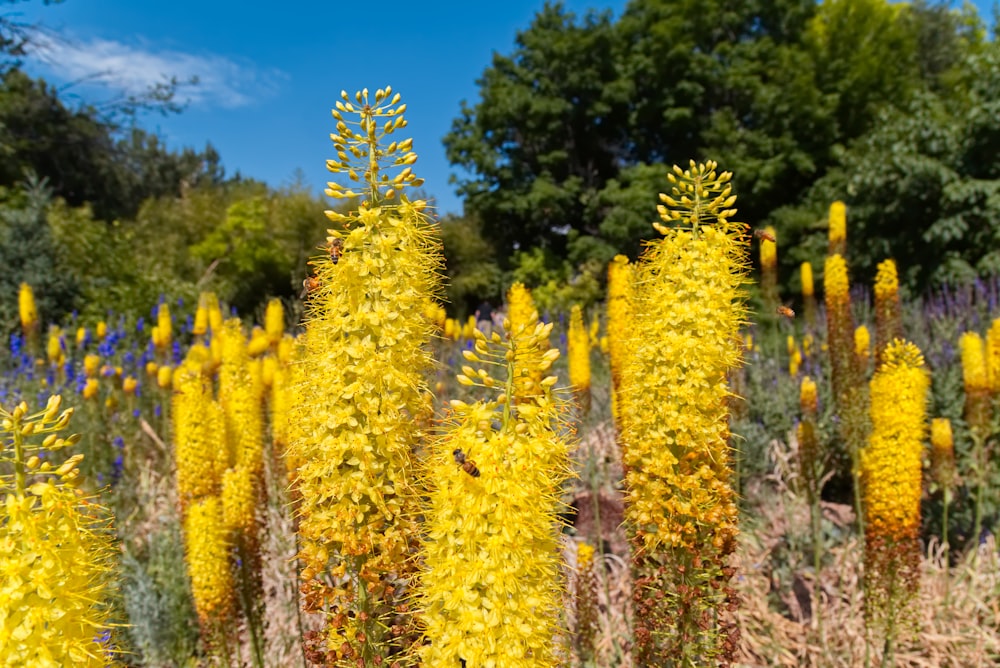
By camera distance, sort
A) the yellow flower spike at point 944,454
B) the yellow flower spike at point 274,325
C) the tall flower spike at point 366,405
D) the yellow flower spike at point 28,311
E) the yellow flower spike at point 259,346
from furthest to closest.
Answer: the yellow flower spike at point 28,311 → the yellow flower spike at point 259,346 → the yellow flower spike at point 274,325 → the yellow flower spike at point 944,454 → the tall flower spike at point 366,405

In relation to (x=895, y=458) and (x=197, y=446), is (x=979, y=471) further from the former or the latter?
(x=197, y=446)

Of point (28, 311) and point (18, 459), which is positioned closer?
point (18, 459)

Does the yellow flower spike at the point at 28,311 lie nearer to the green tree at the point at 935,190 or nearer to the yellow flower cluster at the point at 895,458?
the yellow flower cluster at the point at 895,458

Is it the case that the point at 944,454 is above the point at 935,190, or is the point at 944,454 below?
below

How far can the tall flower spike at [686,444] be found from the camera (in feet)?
6.71

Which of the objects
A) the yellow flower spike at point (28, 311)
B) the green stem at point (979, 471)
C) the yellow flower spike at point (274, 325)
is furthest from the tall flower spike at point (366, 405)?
the yellow flower spike at point (28, 311)

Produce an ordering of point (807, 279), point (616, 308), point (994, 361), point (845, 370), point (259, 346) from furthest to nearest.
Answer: point (807, 279) → point (259, 346) → point (994, 361) → point (845, 370) → point (616, 308)

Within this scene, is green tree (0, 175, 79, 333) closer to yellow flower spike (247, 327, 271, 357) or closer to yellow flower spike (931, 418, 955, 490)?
yellow flower spike (247, 327, 271, 357)

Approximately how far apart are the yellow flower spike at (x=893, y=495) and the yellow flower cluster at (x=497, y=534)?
2265mm

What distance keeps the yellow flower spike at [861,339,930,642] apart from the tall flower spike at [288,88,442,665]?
238 centimetres

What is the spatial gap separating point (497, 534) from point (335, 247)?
2.87 ft

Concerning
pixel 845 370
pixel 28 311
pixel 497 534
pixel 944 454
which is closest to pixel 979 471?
pixel 944 454

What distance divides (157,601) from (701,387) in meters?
3.46

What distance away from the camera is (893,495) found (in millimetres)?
3074
